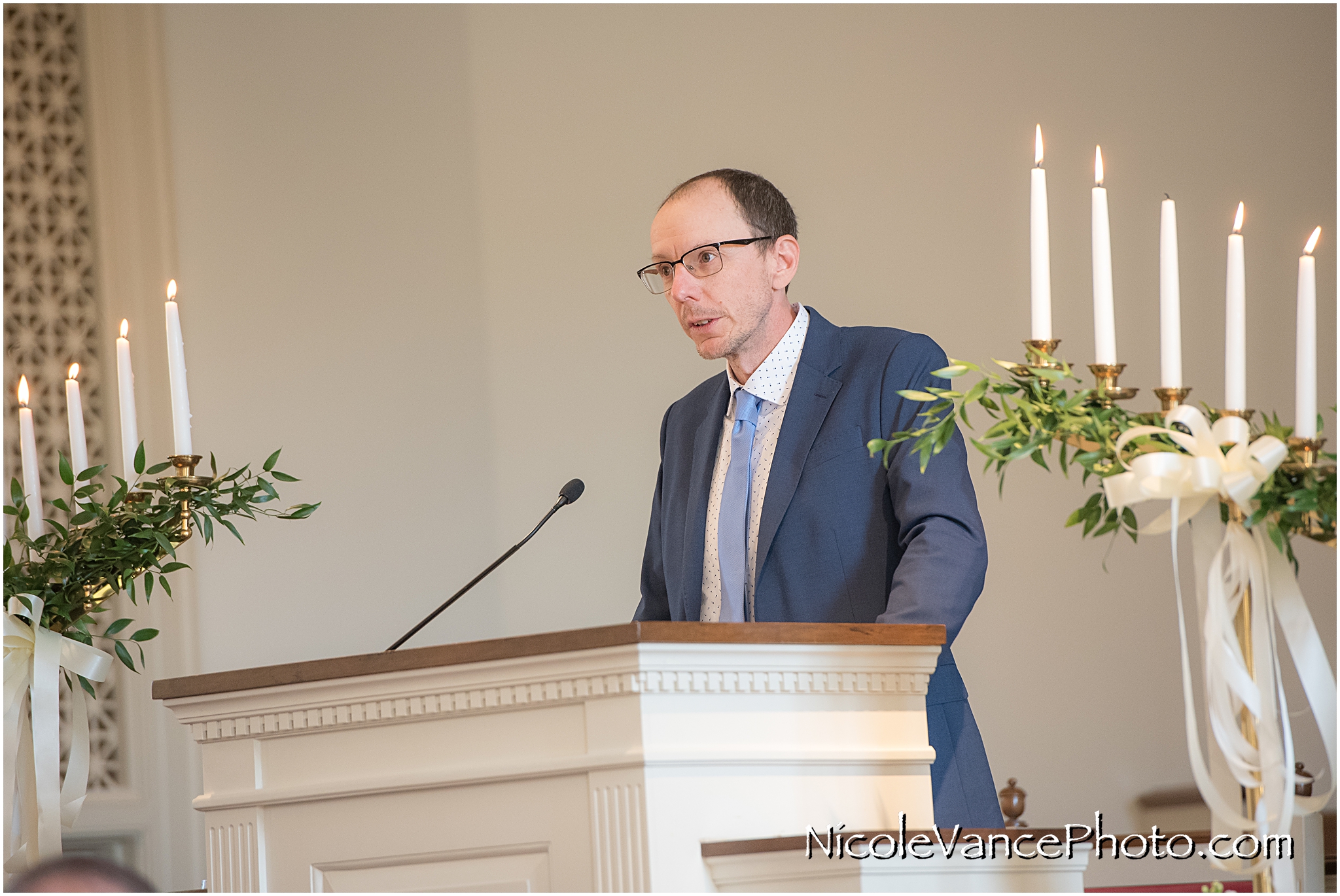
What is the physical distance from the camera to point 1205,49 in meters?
4.49

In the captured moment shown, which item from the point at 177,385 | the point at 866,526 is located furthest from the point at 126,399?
the point at 866,526

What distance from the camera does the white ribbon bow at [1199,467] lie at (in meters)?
1.40

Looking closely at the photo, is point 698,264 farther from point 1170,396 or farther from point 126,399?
point 1170,396

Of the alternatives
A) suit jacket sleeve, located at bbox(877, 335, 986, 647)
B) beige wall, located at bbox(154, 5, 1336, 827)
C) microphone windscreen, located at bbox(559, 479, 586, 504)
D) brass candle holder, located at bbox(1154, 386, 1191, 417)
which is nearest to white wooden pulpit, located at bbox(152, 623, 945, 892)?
suit jacket sleeve, located at bbox(877, 335, 986, 647)

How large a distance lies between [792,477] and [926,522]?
0.73 ft

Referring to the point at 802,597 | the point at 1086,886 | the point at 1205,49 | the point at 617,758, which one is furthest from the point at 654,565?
the point at 1205,49

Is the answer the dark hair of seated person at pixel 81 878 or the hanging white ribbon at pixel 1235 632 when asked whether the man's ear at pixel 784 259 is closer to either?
the hanging white ribbon at pixel 1235 632

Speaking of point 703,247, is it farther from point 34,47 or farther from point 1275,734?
point 34,47

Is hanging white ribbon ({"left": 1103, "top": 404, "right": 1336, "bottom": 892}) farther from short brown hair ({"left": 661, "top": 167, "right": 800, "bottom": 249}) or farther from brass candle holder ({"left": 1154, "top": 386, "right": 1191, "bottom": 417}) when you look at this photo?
short brown hair ({"left": 661, "top": 167, "right": 800, "bottom": 249})

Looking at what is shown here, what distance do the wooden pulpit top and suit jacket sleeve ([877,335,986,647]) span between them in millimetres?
234

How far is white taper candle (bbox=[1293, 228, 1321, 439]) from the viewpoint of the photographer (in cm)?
140

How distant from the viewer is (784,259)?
2.42m

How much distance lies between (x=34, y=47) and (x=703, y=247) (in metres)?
2.97

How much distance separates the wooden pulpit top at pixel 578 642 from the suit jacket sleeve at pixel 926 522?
23cm
